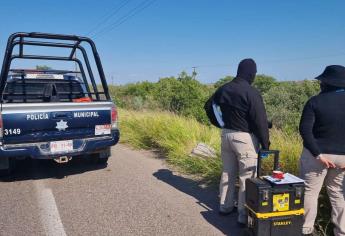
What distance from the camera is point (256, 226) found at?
3.57 meters

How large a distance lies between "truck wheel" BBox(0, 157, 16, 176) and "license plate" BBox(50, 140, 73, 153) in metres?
0.72

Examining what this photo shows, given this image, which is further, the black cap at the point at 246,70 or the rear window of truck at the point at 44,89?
the rear window of truck at the point at 44,89

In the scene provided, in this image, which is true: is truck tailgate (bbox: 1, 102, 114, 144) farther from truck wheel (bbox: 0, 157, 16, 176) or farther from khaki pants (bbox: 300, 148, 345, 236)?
khaki pants (bbox: 300, 148, 345, 236)

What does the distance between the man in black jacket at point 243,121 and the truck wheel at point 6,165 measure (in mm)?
3538

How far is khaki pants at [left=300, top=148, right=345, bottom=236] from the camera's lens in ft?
11.7

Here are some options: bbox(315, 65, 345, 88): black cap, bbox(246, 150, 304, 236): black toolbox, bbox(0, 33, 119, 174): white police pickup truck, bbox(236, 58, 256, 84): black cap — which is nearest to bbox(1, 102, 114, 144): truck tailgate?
bbox(0, 33, 119, 174): white police pickup truck

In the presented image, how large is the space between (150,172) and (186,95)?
35.8 ft

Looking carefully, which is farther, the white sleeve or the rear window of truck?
the rear window of truck

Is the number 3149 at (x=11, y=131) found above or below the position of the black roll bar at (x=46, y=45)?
below

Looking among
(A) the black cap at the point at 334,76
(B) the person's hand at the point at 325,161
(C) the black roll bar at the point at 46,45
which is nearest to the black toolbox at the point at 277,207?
(B) the person's hand at the point at 325,161

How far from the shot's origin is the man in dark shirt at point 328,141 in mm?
3430

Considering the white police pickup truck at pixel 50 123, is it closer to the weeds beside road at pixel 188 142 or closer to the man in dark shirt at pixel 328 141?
the weeds beside road at pixel 188 142

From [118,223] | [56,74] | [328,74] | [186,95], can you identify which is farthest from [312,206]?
[186,95]

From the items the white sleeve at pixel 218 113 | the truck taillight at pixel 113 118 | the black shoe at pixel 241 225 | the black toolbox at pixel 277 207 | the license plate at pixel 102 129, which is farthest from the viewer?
the truck taillight at pixel 113 118
